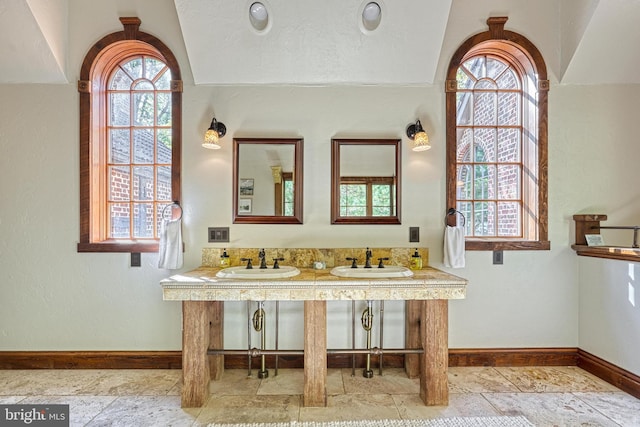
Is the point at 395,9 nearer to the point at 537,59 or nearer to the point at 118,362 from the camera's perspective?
the point at 537,59

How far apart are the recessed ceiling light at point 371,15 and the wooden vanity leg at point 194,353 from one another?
2.19 meters

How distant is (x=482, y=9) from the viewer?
8.36 feet

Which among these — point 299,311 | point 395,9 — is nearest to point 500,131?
point 395,9

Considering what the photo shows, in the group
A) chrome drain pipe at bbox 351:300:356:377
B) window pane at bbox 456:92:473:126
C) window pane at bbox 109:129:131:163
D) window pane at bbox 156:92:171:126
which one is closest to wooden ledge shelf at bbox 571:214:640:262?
window pane at bbox 456:92:473:126

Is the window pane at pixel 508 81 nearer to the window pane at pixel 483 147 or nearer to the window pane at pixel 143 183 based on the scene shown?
the window pane at pixel 483 147

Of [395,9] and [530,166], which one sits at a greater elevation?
[395,9]

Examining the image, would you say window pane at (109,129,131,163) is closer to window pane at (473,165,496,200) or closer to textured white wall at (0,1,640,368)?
textured white wall at (0,1,640,368)

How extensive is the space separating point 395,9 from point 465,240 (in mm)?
1779

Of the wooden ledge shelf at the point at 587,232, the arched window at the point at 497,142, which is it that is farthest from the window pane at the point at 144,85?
the wooden ledge shelf at the point at 587,232

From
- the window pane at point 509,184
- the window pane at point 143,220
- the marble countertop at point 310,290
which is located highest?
the window pane at point 509,184

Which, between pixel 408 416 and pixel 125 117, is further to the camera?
pixel 125 117

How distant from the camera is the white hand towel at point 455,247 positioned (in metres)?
2.42

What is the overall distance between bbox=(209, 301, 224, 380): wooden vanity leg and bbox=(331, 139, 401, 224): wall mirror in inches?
42.6

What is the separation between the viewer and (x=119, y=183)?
2.66 metres
